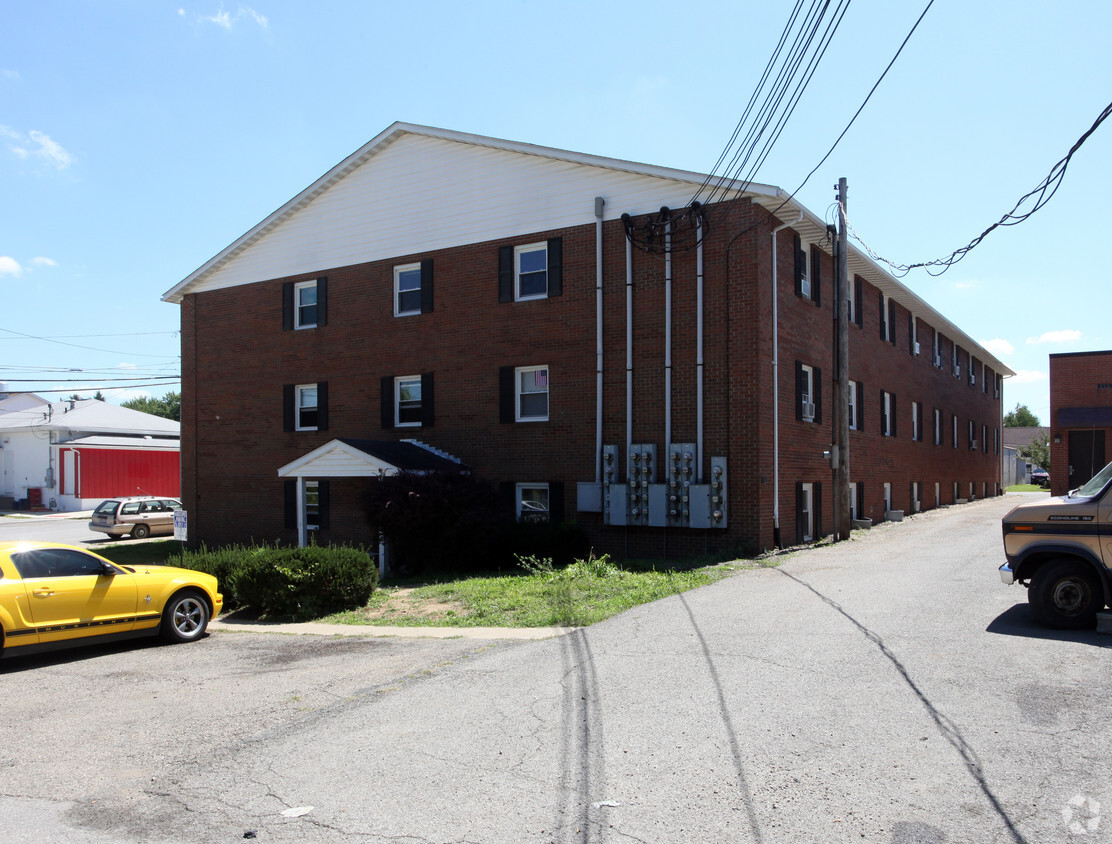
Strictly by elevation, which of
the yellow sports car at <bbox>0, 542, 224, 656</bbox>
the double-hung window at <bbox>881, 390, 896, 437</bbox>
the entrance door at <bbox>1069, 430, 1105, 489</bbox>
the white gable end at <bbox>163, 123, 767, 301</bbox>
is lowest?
the yellow sports car at <bbox>0, 542, 224, 656</bbox>

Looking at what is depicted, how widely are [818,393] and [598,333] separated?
20.6 feet

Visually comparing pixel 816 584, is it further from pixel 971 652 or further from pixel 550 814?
pixel 550 814

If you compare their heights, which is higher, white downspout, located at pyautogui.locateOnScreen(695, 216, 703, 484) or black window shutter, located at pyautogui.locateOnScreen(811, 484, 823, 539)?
white downspout, located at pyautogui.locateOnScreen(695, 216, 703, 484)

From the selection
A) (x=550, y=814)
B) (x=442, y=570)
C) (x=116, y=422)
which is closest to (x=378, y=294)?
(x=442, y=570)

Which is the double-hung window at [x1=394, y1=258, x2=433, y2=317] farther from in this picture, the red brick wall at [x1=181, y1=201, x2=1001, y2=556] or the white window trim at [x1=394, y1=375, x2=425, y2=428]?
the white window trim at [x1=394, y1=375, x2=425, y2=428]

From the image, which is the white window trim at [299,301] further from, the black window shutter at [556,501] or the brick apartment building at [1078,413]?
the brick apartment building at [1078,413]

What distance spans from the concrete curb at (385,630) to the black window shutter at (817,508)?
12685mm

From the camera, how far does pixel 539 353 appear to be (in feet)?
69.4

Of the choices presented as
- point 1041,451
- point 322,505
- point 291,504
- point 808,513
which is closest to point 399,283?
point 322,505

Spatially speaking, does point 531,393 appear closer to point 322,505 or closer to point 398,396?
point 398,396

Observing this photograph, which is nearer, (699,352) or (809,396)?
(699,352)

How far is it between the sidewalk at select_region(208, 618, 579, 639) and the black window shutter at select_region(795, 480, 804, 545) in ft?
35.9

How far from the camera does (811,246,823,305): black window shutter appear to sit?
72.7ft

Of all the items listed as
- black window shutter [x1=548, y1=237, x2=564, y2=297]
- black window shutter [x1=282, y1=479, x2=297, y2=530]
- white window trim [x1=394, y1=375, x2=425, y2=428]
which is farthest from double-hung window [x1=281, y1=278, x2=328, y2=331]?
black window shutter [x1=548, y1=237, x2=564, y2=297]
